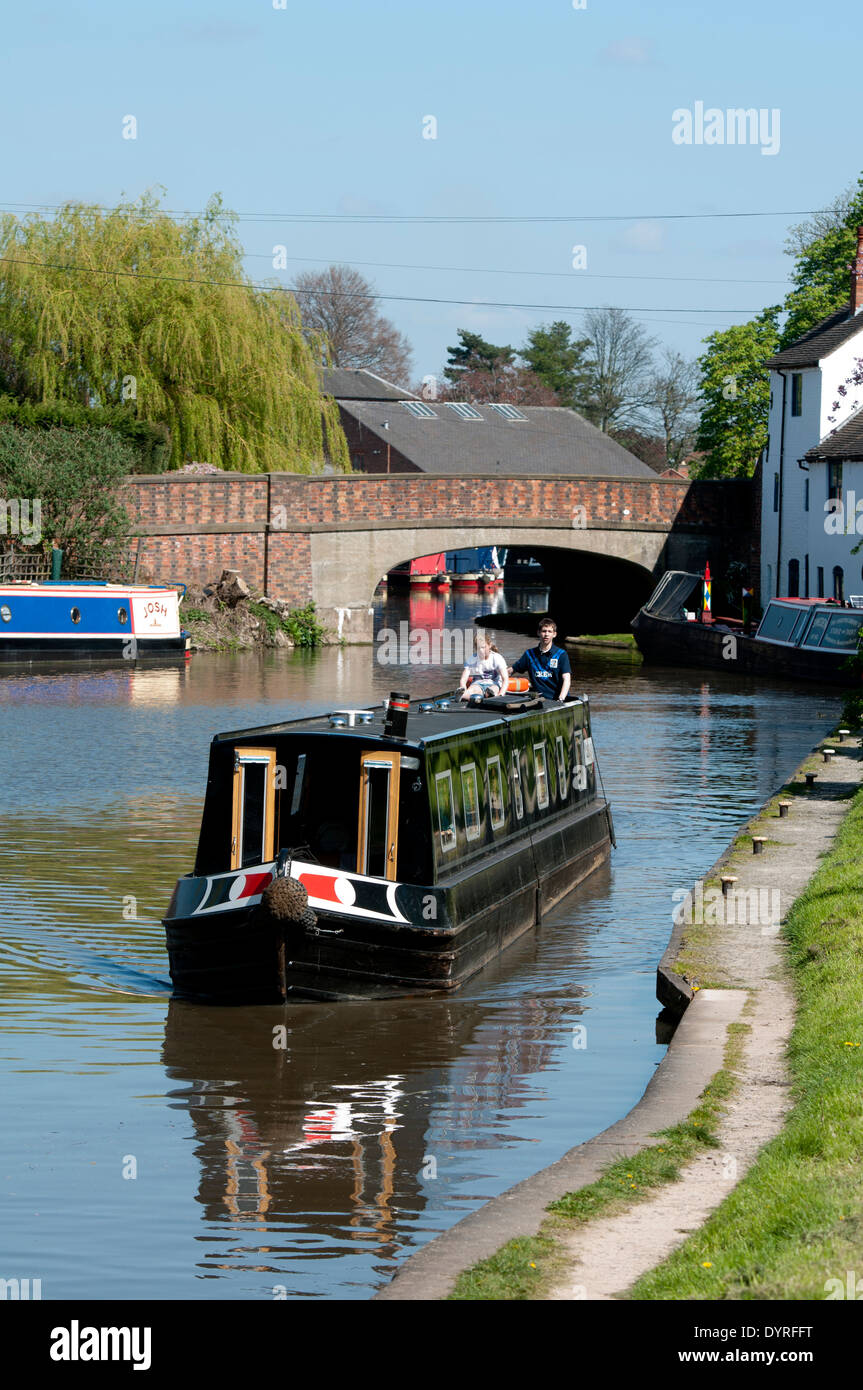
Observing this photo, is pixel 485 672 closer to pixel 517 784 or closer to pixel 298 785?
pixel 517 784

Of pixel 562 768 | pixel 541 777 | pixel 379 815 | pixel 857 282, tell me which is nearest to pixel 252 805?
pixel 379 815

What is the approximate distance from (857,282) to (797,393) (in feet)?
10.4

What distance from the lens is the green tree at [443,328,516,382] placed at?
100062 millimetres

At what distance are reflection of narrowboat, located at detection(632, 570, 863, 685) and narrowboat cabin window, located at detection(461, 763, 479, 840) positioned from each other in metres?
19.7

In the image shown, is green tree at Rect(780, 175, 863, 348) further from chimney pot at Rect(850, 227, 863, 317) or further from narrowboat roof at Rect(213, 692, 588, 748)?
narrowboat roof at Rect(213, 692, 588, 748)

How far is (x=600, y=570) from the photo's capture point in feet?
179

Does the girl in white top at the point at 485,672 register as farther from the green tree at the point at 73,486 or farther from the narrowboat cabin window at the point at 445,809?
the green tree at the point at 73,486

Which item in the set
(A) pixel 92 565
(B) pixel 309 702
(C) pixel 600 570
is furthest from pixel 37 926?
(C) pixel 600 570

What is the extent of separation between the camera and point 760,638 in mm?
37062

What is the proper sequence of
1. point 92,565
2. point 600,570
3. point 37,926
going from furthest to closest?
1. point 600,570
2. point 92,565
3. point 37,926

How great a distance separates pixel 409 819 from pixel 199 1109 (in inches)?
111

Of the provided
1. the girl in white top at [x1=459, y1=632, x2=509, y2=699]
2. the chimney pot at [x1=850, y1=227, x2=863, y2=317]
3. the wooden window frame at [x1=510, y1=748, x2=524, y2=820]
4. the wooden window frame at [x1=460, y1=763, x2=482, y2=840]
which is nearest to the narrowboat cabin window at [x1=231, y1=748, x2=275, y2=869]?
the wooden window frame at [x1=460, y1=763, x2=482, y2=840]

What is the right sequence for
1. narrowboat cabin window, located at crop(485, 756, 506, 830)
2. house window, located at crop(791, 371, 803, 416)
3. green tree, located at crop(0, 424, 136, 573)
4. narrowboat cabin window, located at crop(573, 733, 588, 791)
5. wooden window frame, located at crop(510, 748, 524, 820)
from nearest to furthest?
narrowboat cabin window, located at crop(485, 756, 506, 830) → wooden window frame, located at crop(510, 748, 524, 820) → narrowboat cabin window, located at crop(573, 733, 588, 791) → green tree, located at crop(0, 424, 136, 573) → house window, located at crop(791, 371, 803, 416)
